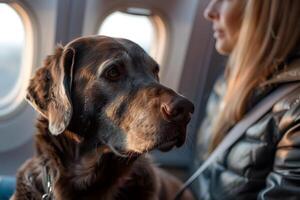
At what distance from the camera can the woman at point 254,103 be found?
1.50 meters

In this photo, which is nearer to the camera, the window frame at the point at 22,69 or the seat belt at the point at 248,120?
the seat belt at the point at 248,120

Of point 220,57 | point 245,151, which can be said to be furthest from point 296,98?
point 220,57

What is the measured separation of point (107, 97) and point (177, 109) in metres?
Answer: 0.24

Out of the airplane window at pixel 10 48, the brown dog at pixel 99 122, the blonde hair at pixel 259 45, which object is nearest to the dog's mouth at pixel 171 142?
the brown dog at pixel 99 122

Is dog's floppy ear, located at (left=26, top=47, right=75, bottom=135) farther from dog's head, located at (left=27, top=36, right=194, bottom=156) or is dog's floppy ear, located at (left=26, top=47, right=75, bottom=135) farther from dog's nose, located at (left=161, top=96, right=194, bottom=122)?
dog's nose, located at (left=161, top=96, right=194, bottom=122)

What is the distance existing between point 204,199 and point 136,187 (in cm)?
37

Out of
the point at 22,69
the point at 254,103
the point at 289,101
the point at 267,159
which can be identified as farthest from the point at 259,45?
the point at 22,69

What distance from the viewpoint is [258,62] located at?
178cm

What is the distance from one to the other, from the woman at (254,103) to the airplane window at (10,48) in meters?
0.86

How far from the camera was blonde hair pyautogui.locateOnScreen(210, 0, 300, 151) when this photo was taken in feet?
5.66

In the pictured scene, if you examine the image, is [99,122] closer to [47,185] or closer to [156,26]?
[47,185]

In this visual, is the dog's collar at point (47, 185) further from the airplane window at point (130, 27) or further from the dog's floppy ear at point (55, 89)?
the airplane window at point (130, 27)

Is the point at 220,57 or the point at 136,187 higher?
the point at 220,57

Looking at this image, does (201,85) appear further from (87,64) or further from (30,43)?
(87,64)
